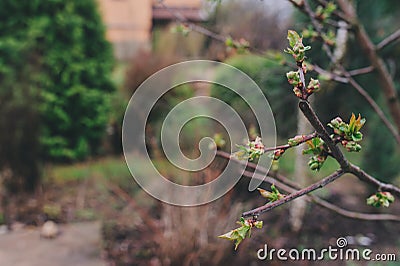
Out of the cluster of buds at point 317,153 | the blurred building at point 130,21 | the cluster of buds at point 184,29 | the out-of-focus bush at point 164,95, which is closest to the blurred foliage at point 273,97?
the cluster of buds at point 184,29

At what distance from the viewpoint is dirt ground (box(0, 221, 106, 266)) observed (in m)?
2.38

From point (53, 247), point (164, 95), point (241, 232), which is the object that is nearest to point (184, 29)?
point (241, 232)

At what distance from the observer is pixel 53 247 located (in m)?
2.58

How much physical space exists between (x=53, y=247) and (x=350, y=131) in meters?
2.34

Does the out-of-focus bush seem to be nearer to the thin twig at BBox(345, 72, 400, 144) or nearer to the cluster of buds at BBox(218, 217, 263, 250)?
the thin twig at BBox(345, 72, 400, 144)

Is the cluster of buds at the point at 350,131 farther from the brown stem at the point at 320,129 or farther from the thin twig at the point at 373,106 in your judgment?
the thin twig at the point at 373,106

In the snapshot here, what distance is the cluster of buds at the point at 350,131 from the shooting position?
61cm

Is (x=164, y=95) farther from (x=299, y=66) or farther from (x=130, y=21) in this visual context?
(x=130, y=21)

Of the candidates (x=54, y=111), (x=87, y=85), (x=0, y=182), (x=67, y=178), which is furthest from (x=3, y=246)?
(x=87, y=85)

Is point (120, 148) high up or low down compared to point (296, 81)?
up

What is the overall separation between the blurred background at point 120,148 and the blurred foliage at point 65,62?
0.01 m

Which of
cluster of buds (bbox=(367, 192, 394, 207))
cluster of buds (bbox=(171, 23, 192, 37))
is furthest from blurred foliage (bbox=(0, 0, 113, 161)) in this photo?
cluster of buds (bbox=(367, 192, 394, 207))

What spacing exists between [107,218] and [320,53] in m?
1.86

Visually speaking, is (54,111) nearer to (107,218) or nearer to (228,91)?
(107,218)
